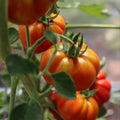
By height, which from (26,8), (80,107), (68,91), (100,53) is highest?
(26,8)

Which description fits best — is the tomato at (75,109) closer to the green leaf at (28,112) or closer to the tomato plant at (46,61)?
the tomato plant at (46,61)

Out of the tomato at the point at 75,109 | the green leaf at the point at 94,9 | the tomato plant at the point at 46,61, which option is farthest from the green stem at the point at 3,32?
the green leaf at the point at 94,9

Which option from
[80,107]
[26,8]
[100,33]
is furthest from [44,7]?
[100,33]

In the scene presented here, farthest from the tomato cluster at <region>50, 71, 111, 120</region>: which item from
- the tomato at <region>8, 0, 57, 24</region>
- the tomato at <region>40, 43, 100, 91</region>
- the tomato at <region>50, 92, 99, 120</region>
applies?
the tomato at <region>8, 0, 57, 24</region>

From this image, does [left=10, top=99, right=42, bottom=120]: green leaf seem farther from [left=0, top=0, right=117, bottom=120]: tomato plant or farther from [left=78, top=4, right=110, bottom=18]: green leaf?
[left=78, top=4, right=110, bottom=18]: green leaf

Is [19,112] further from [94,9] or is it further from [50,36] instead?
[94,9]

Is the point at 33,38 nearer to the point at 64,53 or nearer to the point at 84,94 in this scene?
the point at 64,53
